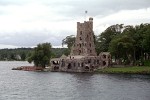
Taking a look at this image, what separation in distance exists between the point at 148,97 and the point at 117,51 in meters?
89.1

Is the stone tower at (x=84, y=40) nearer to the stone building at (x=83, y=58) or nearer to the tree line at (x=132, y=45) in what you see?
the stone building at (x=83, y=58)

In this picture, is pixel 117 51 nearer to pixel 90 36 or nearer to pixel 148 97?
pixel 90 36

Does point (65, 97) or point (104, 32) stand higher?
point (104, 32)

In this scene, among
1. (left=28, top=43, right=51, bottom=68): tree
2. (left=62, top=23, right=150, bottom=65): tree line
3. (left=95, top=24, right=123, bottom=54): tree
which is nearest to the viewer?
(left=62, top=23, right=150, bottom=65): tree line

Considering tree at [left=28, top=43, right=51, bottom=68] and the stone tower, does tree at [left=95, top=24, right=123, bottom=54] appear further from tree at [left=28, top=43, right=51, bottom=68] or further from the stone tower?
tree at [left=28, top=43, right=51, bottom=68]

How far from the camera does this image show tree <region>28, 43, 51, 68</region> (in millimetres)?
175375

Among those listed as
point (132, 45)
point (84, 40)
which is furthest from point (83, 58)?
point (132, 45)

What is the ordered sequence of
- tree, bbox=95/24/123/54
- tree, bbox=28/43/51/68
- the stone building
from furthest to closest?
tree, bbox=95/24/123/54, tree, bbox=28/43/51/68, the stone building

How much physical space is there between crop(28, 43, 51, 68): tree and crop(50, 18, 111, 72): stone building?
17.4ft

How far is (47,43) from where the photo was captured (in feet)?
591

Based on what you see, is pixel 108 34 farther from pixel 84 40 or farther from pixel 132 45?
pixel 132 45

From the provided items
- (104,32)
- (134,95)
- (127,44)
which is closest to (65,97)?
(134,95)

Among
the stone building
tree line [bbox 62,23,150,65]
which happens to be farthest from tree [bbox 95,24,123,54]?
the stone building

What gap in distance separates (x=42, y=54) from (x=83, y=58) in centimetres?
2118
